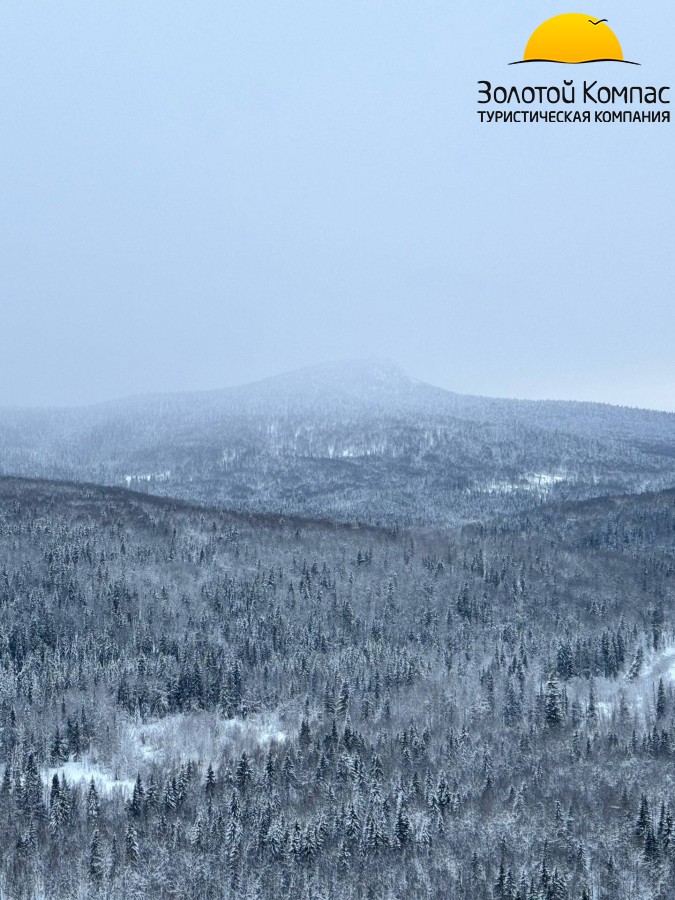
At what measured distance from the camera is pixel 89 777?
12419 centimetres

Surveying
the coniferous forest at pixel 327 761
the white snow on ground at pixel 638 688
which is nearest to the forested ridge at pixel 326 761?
the coniferous forest at pixel 327 761

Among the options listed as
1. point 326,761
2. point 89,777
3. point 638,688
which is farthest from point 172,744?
point 638,688

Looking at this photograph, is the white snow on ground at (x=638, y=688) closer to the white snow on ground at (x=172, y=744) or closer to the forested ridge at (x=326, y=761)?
the forested ridge at (x=326, y=761)

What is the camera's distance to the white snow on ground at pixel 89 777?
11969 centimetres

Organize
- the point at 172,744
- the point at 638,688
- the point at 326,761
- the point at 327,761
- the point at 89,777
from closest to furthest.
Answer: the point at 89,777
the point at 326,761
the point at 327,761
the point at 172,744
the point at 638,688

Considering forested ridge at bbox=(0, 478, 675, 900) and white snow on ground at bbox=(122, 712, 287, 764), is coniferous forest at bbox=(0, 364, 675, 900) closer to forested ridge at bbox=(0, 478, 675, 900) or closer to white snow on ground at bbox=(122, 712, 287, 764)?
forested ridge at bbox=(0, 478, 675, 900)

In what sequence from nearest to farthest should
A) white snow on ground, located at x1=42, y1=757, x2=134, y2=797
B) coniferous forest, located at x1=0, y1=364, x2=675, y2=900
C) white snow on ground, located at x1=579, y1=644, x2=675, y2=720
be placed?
coniferous forest, located at x1=0, y1=364, x2=675, y2=900 → white snow on ground, located at x1=42, y1=757, x2=134, y2=797 → white snow on ground, located at x1=579, y1=644, x2=675, y2=720

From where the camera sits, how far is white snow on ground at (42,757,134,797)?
120m

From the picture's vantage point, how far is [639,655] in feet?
584

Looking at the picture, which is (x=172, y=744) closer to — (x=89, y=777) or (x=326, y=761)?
(x=89, y=777)

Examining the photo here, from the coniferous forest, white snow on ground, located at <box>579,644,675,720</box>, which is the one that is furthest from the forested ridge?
white snow on ground, located at <box>579,644,675,720</box>

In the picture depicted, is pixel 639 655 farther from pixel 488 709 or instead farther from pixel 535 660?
pixel 488 709

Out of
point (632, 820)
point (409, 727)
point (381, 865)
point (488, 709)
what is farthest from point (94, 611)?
point (632, 820)

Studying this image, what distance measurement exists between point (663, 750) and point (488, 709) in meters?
38.1
